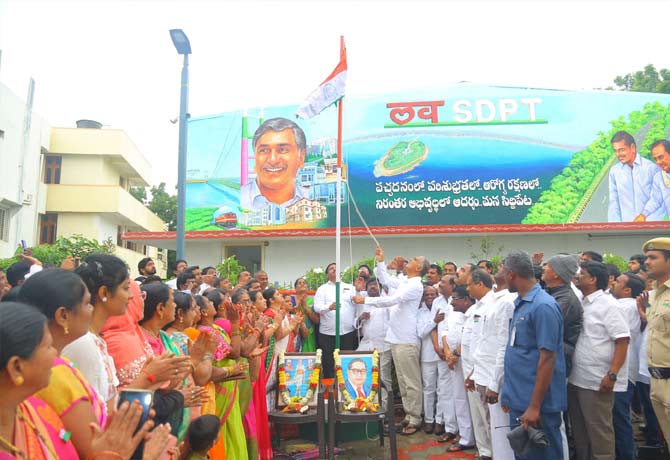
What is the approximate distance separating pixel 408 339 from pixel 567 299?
7.87 feet

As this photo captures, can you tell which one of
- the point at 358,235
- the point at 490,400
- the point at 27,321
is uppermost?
the point at 358,235

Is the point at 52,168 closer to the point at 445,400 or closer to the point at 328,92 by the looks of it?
the point at 328,92

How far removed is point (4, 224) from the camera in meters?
17.5

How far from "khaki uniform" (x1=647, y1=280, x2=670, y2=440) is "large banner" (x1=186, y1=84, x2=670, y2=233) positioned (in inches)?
445

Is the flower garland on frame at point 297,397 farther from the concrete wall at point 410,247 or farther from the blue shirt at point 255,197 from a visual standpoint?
the blue shirt at point 255,197

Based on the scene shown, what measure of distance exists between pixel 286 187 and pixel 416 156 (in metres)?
4.30

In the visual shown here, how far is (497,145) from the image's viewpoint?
16.1 m

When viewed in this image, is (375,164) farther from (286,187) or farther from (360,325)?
(360,325)

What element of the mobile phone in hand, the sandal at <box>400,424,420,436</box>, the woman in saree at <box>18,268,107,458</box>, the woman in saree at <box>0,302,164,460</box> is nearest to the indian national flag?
the sandal at <box>400,424,420,436</box>

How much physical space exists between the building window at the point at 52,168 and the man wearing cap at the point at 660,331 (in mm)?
22203

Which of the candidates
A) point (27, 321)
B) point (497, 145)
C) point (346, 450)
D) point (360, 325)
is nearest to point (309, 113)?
point (360, 325)

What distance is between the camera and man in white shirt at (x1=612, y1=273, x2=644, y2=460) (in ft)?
14.1

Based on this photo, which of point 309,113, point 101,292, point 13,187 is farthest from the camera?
point 13,187

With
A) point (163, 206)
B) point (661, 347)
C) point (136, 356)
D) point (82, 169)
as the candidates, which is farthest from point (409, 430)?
point (163, 206)
